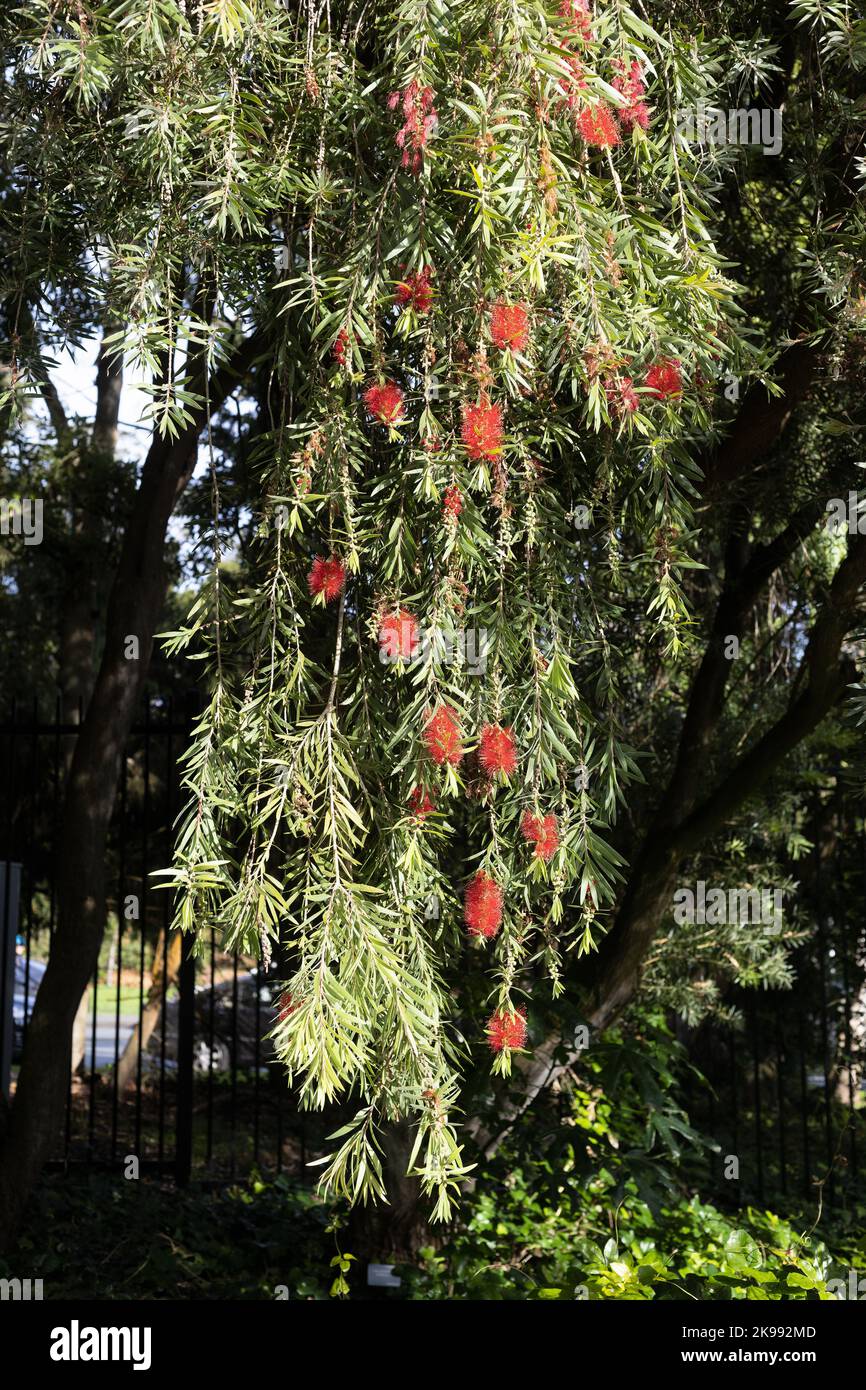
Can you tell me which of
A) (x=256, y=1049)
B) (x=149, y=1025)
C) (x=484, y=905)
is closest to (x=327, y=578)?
(x=484, y=905)

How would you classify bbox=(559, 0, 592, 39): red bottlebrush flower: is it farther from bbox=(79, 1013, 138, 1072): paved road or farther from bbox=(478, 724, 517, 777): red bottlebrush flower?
bbox=(79, 1013, 138, 1072): paved road

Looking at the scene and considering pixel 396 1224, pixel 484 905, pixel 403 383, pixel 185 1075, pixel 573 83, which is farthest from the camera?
pixel 185 1075

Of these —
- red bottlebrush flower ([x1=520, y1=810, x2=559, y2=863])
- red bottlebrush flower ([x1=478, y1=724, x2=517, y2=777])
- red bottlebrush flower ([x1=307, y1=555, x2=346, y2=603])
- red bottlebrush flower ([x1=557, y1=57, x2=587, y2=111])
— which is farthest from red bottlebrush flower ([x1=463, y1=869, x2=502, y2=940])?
red bottlebrush flower ([x1=557, y1=57, x2=587, y2=111])

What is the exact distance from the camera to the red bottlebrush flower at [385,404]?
2.26 metres

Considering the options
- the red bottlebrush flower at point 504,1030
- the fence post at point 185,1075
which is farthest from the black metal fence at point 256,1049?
the red bottlebrush flower at point 504,1030

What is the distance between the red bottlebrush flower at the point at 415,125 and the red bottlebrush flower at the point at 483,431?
44 cm

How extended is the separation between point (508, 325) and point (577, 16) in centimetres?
65

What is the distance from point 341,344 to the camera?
2.28 metres

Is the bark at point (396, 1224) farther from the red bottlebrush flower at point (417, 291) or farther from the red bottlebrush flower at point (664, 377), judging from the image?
the red bottlebrush flower at point (417, 291)

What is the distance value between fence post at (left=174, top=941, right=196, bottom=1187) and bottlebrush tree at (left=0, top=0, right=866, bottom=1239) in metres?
2.76

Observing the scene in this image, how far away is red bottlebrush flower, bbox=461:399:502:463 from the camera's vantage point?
2180mm

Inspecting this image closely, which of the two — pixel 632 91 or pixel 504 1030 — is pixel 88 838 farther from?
pixel 632 91

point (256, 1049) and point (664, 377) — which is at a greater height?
point (664, 377)
